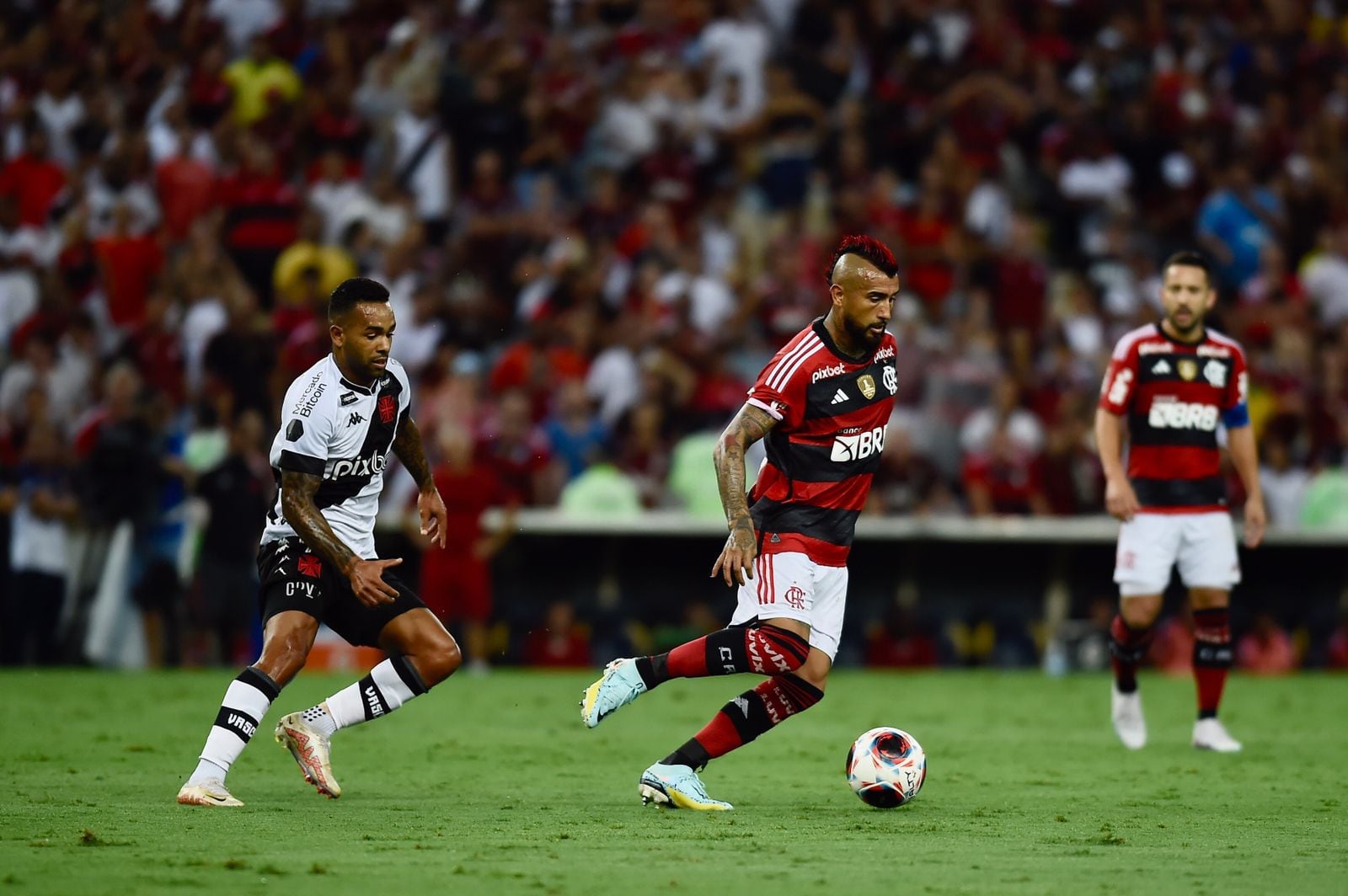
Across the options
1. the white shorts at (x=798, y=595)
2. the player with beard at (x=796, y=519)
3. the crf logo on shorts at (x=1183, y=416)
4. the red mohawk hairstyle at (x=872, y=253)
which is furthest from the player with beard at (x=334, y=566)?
the crf logo on shorts at (x=1183, y=416)

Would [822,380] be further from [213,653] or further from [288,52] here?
[288,52]

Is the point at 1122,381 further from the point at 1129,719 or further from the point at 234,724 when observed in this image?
the point at 234,724

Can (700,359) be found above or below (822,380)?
above

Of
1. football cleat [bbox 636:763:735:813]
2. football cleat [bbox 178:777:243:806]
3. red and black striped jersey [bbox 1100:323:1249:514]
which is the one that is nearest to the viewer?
football cleat [bbox 178:777:243:806]

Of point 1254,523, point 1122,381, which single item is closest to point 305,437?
point 1122,381

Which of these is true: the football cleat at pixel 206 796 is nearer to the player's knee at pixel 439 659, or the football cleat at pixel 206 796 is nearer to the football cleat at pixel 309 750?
the football cleat at pixel 309 750

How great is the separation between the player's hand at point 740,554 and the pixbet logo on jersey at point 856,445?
69 cm

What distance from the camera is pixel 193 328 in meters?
18.9

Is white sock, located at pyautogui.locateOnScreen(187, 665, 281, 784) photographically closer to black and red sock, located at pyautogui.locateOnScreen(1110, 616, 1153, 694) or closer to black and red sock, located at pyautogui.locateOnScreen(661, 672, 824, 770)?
black and red sock, located at pyautogui.locateOnScreen(661, 672, 824, 770)

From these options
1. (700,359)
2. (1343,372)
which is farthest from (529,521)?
(1343,372)

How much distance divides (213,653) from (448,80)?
23.7 feet

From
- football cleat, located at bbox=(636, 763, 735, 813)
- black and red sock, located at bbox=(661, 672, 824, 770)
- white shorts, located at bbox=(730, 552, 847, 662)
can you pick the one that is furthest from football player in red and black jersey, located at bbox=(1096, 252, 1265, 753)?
football cleat, located at bbox=(636, 763, 735, 813)

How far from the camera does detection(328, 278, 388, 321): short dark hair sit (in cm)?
822

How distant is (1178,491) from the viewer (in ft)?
37.4
